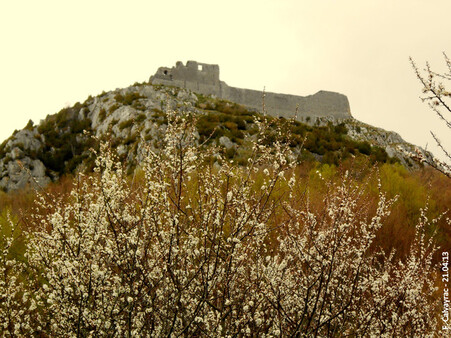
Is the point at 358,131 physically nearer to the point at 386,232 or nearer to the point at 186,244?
the point at 386,232

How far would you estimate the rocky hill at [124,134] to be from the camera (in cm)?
1883

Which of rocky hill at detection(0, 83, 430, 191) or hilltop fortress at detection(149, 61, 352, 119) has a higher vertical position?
hilltop fortress at detection(149, 61, 352, 119)

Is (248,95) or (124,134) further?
(248,95)

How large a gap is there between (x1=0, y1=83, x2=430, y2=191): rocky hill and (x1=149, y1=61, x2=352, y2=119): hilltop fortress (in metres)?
5.76

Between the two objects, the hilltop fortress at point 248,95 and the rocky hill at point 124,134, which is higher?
the hilltop fortress at point 248,95

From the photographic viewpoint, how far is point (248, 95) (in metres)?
38.0

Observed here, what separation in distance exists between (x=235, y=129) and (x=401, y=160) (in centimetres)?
896

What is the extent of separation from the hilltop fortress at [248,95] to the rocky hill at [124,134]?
5.76 meters

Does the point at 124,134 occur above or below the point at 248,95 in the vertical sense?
below

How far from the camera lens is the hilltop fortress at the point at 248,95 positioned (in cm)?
3381

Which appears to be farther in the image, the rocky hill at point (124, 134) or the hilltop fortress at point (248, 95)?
the hilltop fortress at point (248, 95)

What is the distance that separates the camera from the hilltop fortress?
33.8m

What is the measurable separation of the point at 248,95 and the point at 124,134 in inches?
819

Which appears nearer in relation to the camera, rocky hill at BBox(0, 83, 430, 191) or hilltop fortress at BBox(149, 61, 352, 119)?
rocky hill at BBox(0, 83, 430, 191)
